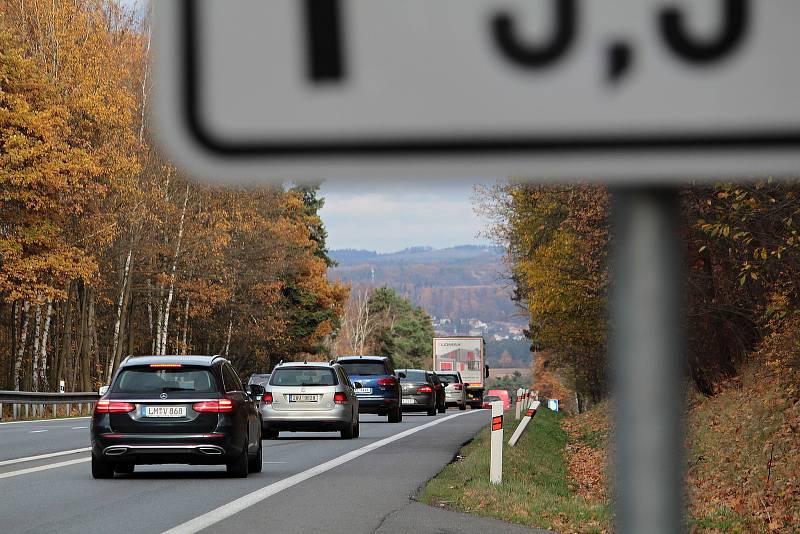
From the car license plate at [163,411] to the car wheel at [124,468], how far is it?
0.68 m

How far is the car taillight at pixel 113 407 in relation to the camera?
18969mm

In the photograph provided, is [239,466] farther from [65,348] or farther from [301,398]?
[65,348]

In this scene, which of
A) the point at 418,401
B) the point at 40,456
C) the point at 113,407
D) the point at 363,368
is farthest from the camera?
the point at 418,401

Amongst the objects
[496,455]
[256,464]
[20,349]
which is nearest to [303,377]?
[256,464]

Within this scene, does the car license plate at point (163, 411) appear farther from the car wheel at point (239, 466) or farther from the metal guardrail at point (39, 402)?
the metal guardrail at point (39, 402)

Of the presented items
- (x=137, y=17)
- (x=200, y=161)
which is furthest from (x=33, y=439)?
(x=137, y=17)

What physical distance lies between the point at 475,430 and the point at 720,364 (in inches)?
231

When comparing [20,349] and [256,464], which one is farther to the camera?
[20,349]

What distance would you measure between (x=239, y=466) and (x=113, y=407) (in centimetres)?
177

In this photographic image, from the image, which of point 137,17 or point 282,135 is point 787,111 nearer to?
point 282,135

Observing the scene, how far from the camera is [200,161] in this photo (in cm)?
190

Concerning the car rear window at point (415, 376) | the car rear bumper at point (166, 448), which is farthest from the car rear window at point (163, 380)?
the car rear window at point (415, 376)

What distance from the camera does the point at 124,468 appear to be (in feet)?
65.1

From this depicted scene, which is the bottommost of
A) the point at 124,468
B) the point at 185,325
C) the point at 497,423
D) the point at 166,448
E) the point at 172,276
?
the point at 124,468
